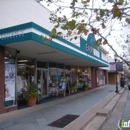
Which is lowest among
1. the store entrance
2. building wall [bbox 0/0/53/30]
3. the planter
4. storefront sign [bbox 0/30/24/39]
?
the planter

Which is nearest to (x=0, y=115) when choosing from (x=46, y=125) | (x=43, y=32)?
(x=46, y=125)

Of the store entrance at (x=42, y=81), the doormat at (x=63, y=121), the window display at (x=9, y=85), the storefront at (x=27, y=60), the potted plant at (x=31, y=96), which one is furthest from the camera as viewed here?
the store entrance at (x=42, y=81)

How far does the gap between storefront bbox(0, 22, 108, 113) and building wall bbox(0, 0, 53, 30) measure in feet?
4.37

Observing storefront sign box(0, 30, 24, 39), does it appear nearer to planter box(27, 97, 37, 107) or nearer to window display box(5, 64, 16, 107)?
window display box(5, 64, 16, 107)

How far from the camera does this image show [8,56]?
27.7 feet

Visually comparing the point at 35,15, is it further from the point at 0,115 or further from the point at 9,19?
the point at 0,115

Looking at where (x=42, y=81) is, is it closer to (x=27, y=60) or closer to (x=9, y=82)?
(x=27, y=60)

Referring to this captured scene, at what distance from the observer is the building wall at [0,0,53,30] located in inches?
324

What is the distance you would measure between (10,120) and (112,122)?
4177 mm

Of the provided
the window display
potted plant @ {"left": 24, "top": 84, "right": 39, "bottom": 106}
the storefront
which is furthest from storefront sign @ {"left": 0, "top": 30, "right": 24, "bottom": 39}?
potted plant @ {"left": 24, "top": 84, "right": 39, "bottom": 106}

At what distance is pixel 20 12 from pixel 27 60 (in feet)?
11.0

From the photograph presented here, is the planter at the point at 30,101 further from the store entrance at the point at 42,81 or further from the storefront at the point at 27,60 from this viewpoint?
the store entrance at the point at 42,81

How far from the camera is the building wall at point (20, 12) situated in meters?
8.24

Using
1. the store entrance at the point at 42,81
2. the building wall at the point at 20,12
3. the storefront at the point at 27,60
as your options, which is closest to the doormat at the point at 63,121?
the storefront at the point at 27,60
